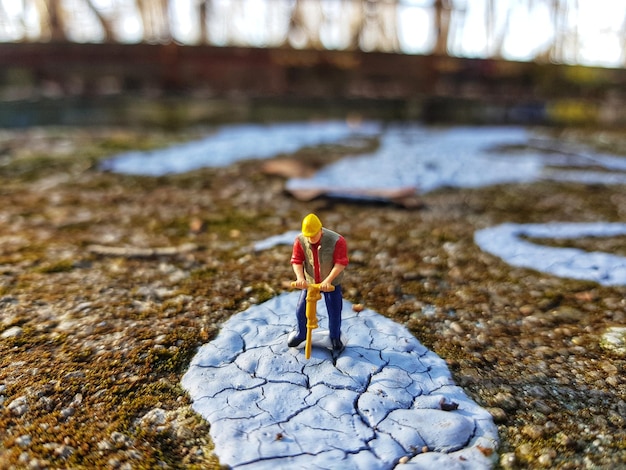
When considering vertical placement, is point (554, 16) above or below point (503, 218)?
above

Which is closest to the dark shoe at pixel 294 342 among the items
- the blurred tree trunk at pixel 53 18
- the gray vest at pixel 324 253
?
the gray vest at pixel 324 253

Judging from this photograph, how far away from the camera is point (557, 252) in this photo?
119 inches

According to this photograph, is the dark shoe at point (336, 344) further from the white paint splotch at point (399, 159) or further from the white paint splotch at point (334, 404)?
the white paint splotch at point (399, 159)

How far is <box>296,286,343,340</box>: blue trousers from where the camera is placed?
1829 millimetres

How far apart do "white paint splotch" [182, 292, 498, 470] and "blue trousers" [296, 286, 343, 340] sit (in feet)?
0.30

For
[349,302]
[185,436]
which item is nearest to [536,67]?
[349,302]

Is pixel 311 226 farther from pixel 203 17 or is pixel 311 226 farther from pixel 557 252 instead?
pixel 203 17

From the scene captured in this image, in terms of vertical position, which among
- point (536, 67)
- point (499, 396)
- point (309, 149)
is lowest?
point (499, 396)

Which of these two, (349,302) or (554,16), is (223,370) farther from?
(554,16)

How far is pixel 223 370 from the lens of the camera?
5.90 feet

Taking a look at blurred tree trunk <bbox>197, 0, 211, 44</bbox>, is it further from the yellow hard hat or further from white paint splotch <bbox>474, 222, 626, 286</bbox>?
the yellow hard hat

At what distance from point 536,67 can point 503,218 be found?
5509mm

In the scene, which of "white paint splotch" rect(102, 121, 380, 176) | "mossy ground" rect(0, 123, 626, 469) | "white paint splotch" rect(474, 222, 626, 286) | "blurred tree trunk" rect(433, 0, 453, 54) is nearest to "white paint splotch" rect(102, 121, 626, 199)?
"white paint splotch" rect(102, 121, 380, 176)

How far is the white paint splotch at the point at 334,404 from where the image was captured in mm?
1439
